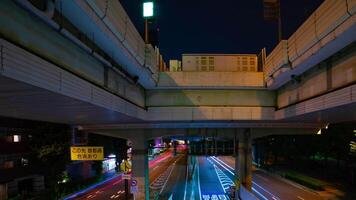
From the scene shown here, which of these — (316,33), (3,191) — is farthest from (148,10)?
(3,191)

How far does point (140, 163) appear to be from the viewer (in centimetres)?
3234

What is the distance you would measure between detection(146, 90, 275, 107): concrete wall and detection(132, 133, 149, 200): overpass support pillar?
26.8 feet

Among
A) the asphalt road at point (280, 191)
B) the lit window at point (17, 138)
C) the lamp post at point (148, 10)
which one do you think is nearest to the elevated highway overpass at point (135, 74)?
the lamp post at point (148, 10)

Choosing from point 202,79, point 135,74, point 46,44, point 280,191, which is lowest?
point 280,191

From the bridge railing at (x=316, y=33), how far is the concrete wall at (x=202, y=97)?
232 inches

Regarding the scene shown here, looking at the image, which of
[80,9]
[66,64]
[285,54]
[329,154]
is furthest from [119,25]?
[329,154]

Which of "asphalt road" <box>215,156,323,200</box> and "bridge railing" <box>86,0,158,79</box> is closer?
"bridge railing" <box>86,0,158,79</box>

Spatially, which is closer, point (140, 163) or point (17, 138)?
point (140, 163)

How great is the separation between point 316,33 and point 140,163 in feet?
72.8

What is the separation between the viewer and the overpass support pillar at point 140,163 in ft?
105

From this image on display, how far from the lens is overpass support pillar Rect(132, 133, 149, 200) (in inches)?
1258

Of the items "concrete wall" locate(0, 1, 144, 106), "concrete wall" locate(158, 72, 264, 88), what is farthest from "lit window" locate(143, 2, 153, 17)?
"concrete wall" locate(0, 1, 144, 106)

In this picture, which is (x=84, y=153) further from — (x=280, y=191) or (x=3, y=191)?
(x=280, y=191)

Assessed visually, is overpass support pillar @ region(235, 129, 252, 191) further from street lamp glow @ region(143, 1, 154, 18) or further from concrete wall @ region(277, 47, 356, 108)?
street lamp glow @ region(143, 1, 154, 18)
